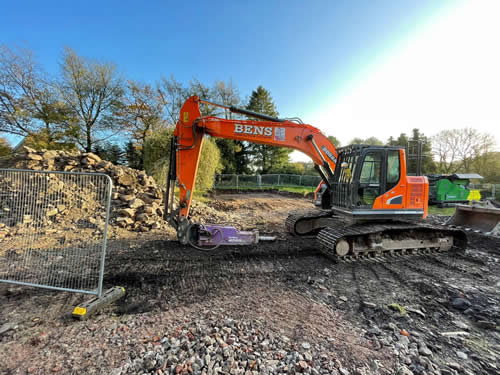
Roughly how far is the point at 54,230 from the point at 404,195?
7.16 meters

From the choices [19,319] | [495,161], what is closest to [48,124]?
[19,319]

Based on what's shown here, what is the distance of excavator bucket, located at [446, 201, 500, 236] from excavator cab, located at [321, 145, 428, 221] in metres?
2.90

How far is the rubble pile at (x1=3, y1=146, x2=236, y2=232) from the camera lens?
6.77 metres

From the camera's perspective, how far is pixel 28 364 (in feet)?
6.44

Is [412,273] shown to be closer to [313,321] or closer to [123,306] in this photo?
[313,321]

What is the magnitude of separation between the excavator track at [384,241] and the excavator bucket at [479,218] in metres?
1.86

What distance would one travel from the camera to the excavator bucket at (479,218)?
6.30 meters

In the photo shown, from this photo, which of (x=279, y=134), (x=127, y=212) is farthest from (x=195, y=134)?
(x=127, y=212)

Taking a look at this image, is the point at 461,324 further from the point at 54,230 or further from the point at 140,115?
the point at 140,115

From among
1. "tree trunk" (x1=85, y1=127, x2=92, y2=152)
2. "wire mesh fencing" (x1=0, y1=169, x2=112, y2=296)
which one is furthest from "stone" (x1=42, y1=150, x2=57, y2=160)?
"tree trunk" (x1=85, y1=127, x2=92, y2=152)

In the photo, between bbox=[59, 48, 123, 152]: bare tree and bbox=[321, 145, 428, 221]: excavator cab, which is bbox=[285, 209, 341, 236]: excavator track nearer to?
bbox=[321, 145, 428, 221]: excavator cab

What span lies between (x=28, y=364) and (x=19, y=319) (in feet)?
3.32

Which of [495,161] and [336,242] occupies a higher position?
[495,161]

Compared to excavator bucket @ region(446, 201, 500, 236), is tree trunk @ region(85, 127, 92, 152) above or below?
above
